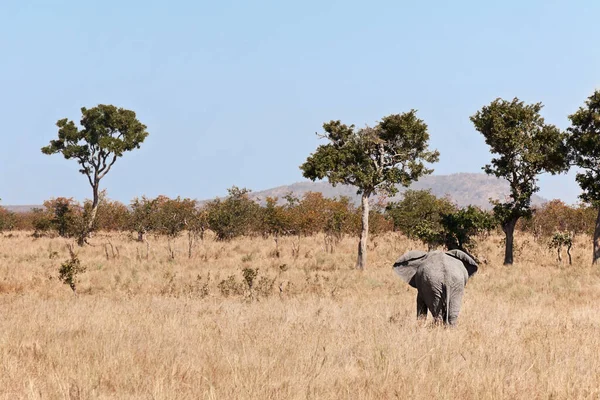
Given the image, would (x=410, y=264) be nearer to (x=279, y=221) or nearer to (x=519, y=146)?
(x=519, y=146)

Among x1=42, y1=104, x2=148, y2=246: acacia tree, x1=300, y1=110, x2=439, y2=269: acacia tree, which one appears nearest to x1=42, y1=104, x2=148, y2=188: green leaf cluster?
x1=42, y1=104, x2=148, y2=246: acacia tree

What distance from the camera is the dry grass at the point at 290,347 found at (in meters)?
5.59

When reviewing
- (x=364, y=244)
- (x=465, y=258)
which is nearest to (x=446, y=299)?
(x=465, y=258)

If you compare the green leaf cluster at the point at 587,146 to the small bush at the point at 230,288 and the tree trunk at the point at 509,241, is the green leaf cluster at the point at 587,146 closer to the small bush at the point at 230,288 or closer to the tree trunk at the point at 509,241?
the tree trunk at the point at 509,241

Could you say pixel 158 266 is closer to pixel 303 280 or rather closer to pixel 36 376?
pixel 303 280

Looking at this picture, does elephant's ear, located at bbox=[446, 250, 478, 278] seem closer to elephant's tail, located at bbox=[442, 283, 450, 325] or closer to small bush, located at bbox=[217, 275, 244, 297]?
elephant's tail, located at bbox=[442, 283, 450, 325]

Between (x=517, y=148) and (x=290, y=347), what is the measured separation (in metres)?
23.5

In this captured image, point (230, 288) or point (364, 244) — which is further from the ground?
point (364, 244)

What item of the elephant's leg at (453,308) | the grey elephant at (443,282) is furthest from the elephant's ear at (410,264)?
the elephant's leg at (453,308)

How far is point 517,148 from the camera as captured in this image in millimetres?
27594

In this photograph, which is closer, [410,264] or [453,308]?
[453,308]

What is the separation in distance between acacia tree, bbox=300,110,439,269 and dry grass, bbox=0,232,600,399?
35.1ft

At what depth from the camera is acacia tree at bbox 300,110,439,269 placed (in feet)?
86.6

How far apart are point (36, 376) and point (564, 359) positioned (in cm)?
664
